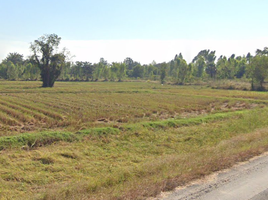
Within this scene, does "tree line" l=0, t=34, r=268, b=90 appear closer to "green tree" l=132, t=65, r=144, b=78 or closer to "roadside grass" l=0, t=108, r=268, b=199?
"green tree" l=132, t=65, r=144, b=78

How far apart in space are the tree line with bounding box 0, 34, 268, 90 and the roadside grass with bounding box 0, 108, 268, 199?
43755 mm

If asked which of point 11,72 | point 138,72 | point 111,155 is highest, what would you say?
→ point 138,72

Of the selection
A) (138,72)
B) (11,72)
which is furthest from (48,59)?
(138,72)

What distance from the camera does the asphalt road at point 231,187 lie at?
518 cm

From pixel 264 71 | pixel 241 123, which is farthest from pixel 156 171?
pixel 264 71

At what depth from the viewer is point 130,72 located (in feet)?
399

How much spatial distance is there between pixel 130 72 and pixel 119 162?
114 metres

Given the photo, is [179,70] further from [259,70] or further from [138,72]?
[138,72]

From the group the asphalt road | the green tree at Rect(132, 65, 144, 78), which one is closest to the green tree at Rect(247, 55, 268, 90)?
the asphalt road

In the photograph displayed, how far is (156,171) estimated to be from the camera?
6613 mm

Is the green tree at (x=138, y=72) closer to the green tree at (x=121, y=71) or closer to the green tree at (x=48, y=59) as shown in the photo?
the green tree at (x=121, y=71)

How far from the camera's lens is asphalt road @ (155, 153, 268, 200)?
204 inches

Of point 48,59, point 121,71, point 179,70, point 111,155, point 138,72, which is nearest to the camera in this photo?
point 111,155

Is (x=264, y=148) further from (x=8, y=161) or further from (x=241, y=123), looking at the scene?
(x=8, y=161)
